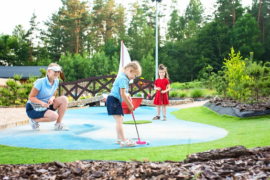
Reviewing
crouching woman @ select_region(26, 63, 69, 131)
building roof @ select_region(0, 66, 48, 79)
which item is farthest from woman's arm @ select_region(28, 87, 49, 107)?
building roof @ select_region(0, 66, 48, 79)

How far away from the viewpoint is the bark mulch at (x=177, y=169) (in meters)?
1.94

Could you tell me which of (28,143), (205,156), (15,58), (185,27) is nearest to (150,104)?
(28,143)

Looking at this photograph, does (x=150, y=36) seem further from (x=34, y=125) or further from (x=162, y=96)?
(x=34, y=125)

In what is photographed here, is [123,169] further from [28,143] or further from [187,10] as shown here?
[187,10]

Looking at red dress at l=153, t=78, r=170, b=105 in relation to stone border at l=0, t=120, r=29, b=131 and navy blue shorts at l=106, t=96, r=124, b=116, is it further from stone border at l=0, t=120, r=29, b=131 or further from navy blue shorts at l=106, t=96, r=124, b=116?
navy blue shorts at l=106, t=96, r=124, b=116

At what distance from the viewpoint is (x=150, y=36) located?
35.0 meters

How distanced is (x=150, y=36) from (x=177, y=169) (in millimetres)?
33793

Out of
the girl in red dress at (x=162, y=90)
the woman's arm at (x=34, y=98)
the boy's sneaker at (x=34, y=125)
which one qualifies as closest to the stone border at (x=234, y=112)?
the girl in red dress at (x=162, y=90)

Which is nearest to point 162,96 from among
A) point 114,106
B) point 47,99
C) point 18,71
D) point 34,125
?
point 47,99

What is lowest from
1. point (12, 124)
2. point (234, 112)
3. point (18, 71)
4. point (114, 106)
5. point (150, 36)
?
point (12, 124)

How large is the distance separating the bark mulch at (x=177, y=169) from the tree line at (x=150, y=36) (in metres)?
27.8

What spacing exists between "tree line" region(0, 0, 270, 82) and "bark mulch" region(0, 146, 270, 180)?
27.8 m

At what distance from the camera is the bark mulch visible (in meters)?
1.94

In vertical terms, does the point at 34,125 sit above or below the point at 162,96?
below
